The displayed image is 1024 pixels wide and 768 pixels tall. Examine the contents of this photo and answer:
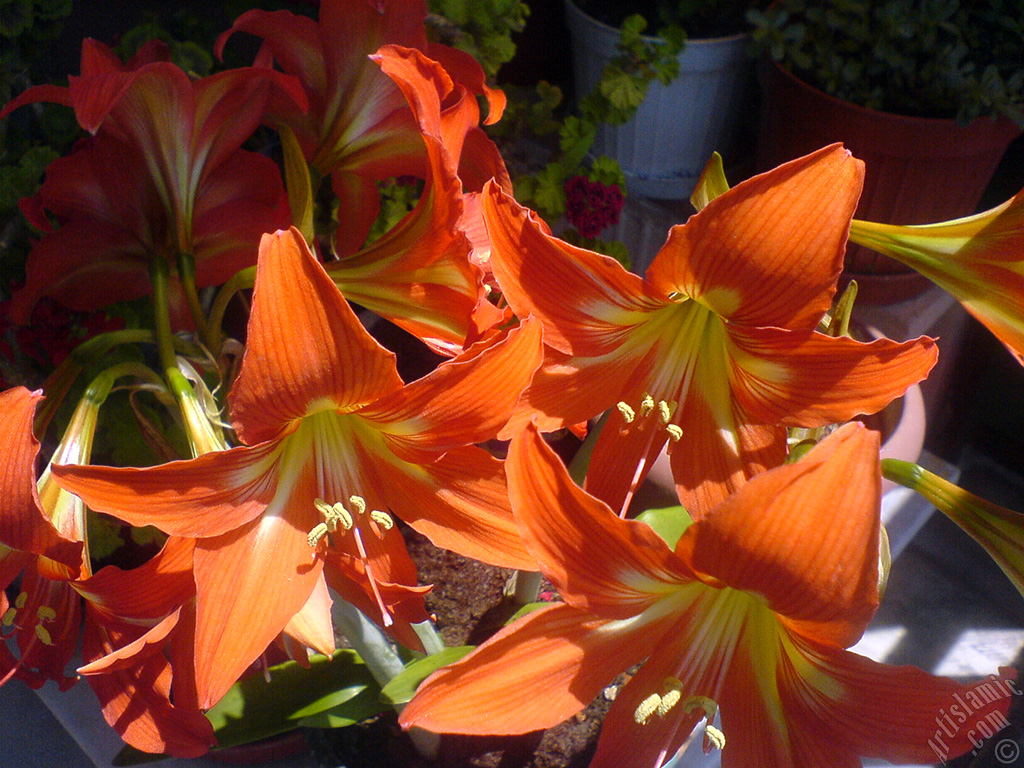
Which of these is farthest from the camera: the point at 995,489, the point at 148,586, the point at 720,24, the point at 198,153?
the point at 995,489

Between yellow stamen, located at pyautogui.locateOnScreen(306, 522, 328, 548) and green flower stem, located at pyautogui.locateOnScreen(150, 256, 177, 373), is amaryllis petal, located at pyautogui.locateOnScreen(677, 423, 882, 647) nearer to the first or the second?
yellow stamen, located at pyautogui.locateOnScreen(306, 522, 328, 548)

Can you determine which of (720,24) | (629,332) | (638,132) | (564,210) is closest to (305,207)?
(629,332)

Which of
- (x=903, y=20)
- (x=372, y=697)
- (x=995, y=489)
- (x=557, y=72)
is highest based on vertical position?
(x=903, y=20)

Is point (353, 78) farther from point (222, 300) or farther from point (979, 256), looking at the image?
point (979, 256)

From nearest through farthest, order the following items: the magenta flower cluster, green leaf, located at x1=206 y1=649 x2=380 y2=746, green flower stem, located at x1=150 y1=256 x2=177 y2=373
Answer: green flower stem, located at x1=150 y1=256 x2=177 y2=373, green leaf, located at x1=206 y1=649 x2=380 y2=746, the magenta flower cluster

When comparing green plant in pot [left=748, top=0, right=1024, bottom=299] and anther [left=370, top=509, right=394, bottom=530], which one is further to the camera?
green plant in pot [left=748, top=0, right=1024, bottom=299]

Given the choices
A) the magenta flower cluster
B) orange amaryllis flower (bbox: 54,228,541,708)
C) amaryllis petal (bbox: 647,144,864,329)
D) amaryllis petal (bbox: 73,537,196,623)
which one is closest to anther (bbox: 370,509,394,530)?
orange amaryllis flower (bbox: 54,228,541,708)

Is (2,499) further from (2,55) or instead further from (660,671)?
(2,55)

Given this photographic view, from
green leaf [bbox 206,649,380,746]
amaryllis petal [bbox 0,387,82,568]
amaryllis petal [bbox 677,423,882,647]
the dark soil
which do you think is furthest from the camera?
the dark soil
